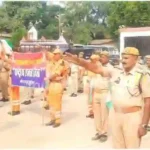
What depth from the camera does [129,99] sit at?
7.98ft

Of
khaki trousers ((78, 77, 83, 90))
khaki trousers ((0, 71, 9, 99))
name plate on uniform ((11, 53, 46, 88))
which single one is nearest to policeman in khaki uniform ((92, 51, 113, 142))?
name plate on uniform ((11, 53, 46, 88))

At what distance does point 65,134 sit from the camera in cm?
344

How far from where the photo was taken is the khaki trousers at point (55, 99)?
3.74 m

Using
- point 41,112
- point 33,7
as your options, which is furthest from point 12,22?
point 41,112

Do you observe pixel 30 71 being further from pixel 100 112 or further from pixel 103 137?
pixel 103 137

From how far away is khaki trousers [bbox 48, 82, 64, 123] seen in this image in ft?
12.3

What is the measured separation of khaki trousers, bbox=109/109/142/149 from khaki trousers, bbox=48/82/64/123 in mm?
1228

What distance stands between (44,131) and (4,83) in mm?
1367

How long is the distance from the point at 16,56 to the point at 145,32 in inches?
43.1

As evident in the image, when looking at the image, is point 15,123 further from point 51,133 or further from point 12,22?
point 12,22

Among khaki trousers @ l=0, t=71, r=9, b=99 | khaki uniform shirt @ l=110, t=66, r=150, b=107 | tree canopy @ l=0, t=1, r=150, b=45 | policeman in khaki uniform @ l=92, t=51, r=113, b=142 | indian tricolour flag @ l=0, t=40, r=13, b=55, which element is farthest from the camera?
khaki trousers @ l=0, t=71, r=9, b=99

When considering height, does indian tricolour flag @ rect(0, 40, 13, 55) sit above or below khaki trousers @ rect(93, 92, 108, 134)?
above

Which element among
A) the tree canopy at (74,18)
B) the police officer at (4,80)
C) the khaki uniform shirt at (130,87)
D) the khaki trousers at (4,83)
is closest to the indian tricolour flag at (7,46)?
the tree canopy at (74,18)

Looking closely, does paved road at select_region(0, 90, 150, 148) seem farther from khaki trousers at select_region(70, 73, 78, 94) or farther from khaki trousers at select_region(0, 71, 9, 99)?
khaki trousers at select_region(70, 73, 78, 94)
